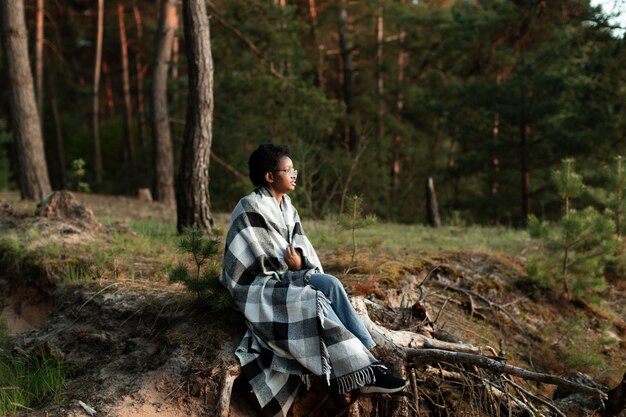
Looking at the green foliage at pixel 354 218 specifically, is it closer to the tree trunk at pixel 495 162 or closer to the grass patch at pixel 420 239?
the grass patch at pixel 420 239

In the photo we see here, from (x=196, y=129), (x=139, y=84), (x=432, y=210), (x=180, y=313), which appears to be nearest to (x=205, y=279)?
(x=180, y=313)

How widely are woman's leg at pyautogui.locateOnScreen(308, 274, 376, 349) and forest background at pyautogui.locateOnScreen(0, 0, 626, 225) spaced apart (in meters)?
6.57

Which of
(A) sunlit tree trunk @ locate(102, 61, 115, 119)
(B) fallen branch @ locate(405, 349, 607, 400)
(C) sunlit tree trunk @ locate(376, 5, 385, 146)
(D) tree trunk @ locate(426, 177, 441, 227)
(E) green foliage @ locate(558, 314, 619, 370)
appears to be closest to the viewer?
(B) fallen branch @ locate(405, 349, 607, 400)

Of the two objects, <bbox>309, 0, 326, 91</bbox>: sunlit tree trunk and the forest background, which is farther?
<bbox>309, 0, 326, 91</bbox>: sunlit tree trunk

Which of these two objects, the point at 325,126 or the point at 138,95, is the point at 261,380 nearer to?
the point at 325,126

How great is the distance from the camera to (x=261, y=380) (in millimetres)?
4832

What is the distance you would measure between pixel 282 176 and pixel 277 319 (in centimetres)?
100

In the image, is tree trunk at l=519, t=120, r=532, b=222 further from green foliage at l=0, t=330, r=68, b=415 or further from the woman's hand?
green foliage at l=0, t=330, r=68, b=415

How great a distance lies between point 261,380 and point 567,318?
16.7ft

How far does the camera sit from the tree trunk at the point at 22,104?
1212cm

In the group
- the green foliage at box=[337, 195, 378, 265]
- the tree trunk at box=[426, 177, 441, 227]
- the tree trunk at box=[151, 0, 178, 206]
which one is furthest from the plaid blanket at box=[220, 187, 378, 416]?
the tree trunk at box=[151, 0, 178, 206]

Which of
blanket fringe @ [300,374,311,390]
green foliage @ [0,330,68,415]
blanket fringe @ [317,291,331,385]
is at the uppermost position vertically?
blanket fringe @ [317,291,331,385]

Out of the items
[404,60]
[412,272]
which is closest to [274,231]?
[412,272]

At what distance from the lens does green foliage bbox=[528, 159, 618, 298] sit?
8.39 metres
